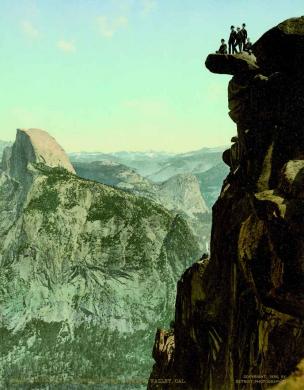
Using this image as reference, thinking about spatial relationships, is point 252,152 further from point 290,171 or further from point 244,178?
point 290,171

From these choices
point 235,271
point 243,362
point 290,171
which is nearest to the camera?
point 290,171

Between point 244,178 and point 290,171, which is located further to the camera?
point 244,178

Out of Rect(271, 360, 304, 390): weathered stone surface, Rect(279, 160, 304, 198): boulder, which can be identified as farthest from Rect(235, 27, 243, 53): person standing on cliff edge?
Rect(271, 360, 304, 390): weathered stone surface

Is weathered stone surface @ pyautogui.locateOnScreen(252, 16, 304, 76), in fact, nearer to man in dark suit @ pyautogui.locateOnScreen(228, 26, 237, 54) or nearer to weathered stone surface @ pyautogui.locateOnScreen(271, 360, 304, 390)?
A: man in dark suit @ pyautogui.locateOnScreen(228, 26, 237, 54)

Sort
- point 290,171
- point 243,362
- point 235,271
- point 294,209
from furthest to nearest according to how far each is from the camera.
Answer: point 235,271 → point 243,362 → point 290,171 → point 294,209

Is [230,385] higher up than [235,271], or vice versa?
[235,271]

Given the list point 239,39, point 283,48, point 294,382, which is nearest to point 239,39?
point 239,39

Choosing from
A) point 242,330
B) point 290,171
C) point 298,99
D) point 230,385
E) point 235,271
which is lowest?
point 230,385

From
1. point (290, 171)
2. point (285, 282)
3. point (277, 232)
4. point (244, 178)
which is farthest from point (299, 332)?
point (244, 178)
